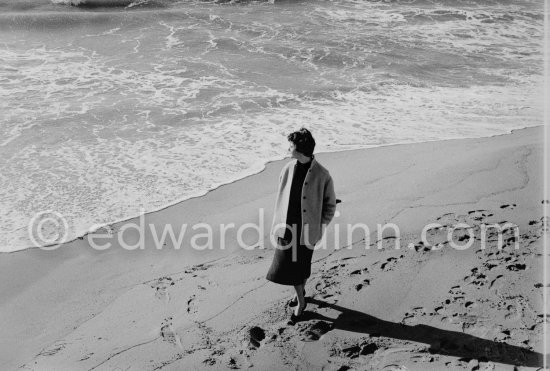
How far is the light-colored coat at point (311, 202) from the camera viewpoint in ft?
12.7

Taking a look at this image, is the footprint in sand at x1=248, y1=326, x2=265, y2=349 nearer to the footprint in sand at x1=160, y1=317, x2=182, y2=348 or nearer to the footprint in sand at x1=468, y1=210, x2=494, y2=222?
the footprint in sand at x1=160, y1=317, x2=182, y2=348

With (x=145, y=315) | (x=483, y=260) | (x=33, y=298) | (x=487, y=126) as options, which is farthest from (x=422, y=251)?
(x=487, y=126)

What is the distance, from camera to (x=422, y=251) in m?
4.59

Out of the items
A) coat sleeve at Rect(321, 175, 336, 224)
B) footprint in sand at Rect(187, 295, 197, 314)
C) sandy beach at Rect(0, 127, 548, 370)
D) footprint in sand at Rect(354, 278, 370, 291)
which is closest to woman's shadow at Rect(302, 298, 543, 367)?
sandy beach at Rect(0, 127, 548, 370)

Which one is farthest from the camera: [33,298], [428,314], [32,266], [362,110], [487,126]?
[362,110]

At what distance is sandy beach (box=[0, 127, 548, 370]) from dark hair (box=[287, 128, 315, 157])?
1.24 metres

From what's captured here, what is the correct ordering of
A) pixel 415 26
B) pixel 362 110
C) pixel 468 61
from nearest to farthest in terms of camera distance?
pixel 362 110, pixel 468 61, pixel 415 26

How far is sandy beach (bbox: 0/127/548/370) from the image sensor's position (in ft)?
12.0

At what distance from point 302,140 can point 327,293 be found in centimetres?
132

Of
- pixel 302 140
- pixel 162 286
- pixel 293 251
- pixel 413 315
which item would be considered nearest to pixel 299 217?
pixel 293 251

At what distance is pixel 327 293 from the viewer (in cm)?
429

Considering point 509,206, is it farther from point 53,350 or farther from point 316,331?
point 53,350

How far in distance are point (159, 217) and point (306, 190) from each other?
→ 9.57 ft

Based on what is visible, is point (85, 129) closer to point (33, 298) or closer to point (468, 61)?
point (33, 298)
